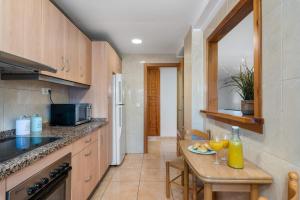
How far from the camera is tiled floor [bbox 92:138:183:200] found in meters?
2.48

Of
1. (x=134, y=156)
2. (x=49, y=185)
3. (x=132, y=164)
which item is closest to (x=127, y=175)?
(x=132, y=164)

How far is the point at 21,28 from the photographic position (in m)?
1.43

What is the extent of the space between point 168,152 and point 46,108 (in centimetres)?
299

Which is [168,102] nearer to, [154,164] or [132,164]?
[154,164]

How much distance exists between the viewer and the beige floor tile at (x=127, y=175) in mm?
2994

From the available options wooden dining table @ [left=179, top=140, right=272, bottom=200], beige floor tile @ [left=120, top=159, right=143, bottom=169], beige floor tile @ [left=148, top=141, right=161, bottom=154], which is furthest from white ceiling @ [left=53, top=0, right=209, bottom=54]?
beige floor tile @ [left=148, top=141, right=161, bottom=154]

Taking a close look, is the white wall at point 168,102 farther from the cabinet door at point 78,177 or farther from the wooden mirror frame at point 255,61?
the cabinet door at point 78,177

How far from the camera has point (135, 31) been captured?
10.1 ft

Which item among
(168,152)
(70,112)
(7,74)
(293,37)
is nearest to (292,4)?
(293,37)

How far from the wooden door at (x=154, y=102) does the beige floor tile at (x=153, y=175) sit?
2892 millimetres

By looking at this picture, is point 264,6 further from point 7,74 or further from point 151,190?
point 151,190

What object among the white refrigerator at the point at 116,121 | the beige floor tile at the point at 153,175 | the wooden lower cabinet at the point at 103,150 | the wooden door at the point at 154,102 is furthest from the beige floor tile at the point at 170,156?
the wooden door at the point at 154,102

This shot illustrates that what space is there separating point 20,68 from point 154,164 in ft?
9.37

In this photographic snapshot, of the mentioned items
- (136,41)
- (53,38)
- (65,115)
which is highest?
(136,41)
